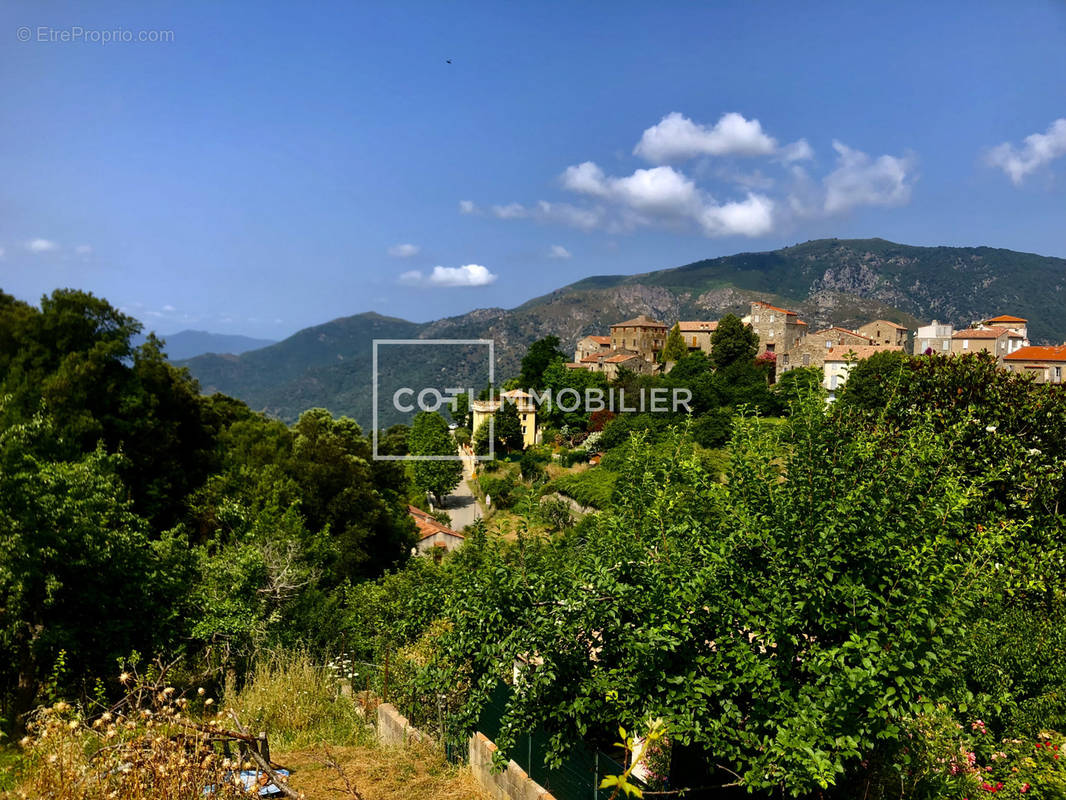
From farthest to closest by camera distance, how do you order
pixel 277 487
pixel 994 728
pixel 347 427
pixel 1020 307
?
pixel 1020 307, pixel 347 427, pixel 277 487, pixel 994 728

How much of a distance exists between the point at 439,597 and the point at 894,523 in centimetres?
386

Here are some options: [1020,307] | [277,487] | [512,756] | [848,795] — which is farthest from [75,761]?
[1020,307]

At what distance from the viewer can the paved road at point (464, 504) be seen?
4281 cm

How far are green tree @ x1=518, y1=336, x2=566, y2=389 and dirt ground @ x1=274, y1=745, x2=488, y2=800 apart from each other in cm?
4905

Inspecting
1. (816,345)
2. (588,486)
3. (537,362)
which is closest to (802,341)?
(816,345)

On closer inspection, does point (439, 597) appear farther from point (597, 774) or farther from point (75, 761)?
point (75, 761)

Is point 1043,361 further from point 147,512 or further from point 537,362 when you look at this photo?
point 147,512

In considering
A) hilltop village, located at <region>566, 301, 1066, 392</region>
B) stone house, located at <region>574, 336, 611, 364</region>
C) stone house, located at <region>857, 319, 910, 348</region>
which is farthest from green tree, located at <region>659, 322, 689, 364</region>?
stone house, located at <region>857, 319, 910, 348</region>

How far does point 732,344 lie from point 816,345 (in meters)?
8.67

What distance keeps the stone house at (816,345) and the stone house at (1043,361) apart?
11.1 metres

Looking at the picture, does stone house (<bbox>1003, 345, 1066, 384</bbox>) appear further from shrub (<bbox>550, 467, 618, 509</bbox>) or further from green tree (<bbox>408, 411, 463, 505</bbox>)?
green tree (<bbox>408, 411, 463, 505</bbox>)

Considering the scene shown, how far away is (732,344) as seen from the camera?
53406 millimetres

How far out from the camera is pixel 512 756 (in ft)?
19.4

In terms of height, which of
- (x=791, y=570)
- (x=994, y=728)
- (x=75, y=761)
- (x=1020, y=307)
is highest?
(x=1020, y=307)
